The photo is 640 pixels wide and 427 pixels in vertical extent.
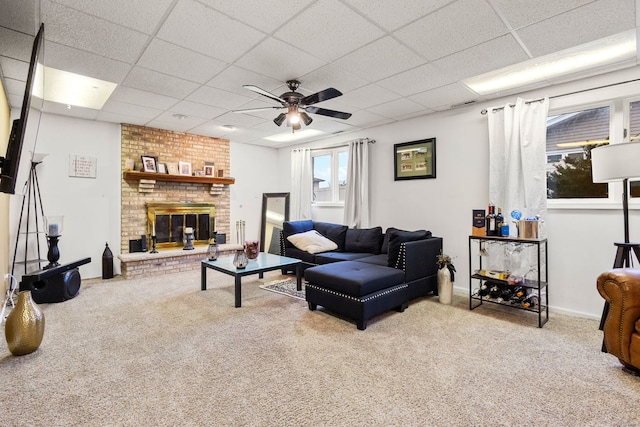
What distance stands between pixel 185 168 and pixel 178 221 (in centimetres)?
96

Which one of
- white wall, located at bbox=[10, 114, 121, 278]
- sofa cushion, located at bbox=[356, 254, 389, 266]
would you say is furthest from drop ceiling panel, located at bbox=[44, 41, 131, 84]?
sofa cushion, located at bbox=[356, 254, 389, 266]

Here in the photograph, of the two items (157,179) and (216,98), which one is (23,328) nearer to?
(216,98)

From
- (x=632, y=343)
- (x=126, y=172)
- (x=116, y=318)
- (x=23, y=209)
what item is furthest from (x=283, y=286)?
(x=23, y=209)

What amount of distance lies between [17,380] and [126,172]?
11.7 ft

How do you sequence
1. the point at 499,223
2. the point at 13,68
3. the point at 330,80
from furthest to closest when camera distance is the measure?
the point at 499,223
the point at 330,80
the point at 13,68

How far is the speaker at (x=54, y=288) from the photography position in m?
3.54

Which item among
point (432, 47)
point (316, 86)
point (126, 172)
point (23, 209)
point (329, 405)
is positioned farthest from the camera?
point (126, 172)

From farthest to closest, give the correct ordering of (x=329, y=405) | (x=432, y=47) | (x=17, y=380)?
(x=432, y=47)
(x=17, y=380)
(x=329, y=405)

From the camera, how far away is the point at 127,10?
6.88 ft

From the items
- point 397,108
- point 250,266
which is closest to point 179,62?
point 250,266

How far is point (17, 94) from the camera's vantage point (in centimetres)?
357

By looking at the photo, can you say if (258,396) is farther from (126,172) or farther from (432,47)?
(126,172)

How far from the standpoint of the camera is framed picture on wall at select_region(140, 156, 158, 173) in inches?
205

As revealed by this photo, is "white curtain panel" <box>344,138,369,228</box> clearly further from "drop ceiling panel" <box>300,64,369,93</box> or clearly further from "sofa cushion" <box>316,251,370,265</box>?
"drop ceiling panel" <box>300,64,369,93</box>
